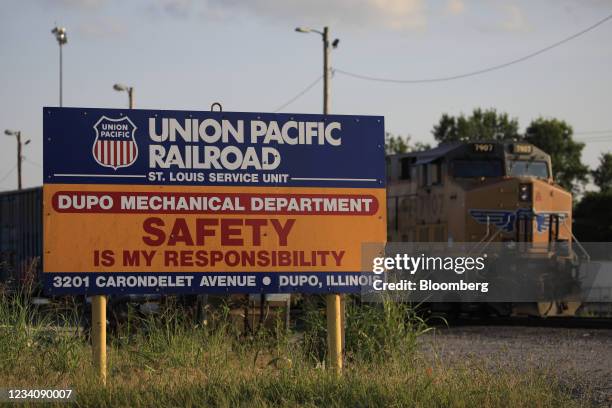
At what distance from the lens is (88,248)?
7.91 meters

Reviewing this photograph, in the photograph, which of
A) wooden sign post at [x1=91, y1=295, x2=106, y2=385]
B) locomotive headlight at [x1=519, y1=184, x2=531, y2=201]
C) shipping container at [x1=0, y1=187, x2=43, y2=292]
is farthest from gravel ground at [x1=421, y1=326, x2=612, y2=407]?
shipping container at [x1=0, y1=187, x2=43, y2=292]

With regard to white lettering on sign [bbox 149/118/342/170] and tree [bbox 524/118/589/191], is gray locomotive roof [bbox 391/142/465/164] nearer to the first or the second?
white lettering on sign [bbox 149/118/342/170]

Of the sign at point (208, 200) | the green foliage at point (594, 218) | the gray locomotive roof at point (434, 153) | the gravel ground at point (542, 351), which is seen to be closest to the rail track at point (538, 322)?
the gravel ground at point (542, 351)

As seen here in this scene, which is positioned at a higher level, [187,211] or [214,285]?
[187,211]

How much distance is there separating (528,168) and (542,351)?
828 centimetres

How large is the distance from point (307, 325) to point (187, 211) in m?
3.58

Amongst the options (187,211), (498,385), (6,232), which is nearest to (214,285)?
(187,211)

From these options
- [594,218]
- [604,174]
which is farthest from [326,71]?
[604,174]

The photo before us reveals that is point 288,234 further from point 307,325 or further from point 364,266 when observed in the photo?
point 307,325

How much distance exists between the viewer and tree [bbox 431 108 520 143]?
75.8m

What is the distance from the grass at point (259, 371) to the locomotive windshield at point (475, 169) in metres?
10.2

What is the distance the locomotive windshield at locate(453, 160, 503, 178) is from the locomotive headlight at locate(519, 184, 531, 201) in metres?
0.85

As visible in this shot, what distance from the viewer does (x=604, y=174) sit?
66.2 metres

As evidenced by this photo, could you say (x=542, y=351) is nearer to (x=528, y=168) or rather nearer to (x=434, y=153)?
(x=528, y=168)
